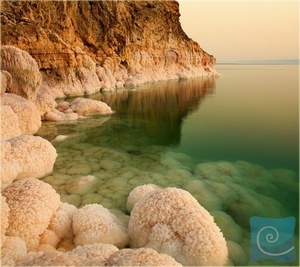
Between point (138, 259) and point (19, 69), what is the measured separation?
36.9 feet

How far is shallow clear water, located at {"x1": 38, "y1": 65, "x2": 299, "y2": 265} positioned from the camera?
6.07 meters

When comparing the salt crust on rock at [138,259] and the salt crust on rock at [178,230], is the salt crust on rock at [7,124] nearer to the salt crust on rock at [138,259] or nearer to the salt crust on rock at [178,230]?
the salt crust on rock at [178,230]

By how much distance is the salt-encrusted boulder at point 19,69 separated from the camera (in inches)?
468

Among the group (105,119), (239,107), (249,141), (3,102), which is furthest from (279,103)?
(3,102)

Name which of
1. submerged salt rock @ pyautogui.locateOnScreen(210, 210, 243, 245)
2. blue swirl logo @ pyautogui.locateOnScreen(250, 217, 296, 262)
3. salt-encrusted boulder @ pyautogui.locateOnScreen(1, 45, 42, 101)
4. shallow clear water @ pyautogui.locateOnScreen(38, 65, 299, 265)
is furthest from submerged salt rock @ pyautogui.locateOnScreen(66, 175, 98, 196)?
salt-encrusted boulder @ pyautogui.locateOnScreen(1, 45, 42, 101)

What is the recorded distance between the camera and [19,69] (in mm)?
11930

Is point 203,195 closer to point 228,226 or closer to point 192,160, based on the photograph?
point 228,226

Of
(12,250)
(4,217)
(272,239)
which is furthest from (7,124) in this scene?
(272,239)

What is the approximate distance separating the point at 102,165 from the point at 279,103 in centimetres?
1694

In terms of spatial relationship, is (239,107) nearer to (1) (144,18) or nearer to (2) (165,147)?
(2) (165,147)

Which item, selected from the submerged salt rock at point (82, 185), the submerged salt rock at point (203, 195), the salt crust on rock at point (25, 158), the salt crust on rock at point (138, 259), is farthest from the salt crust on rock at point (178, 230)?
the salt crust on rock at point (25, 158)

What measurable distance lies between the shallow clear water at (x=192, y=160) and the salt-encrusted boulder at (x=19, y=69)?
5.58 feet

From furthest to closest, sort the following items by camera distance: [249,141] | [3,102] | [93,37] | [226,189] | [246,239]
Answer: [93,37] < [249,141] < [3,102] < [226,189] < [246,239]

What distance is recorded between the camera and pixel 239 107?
19391 millimetres
